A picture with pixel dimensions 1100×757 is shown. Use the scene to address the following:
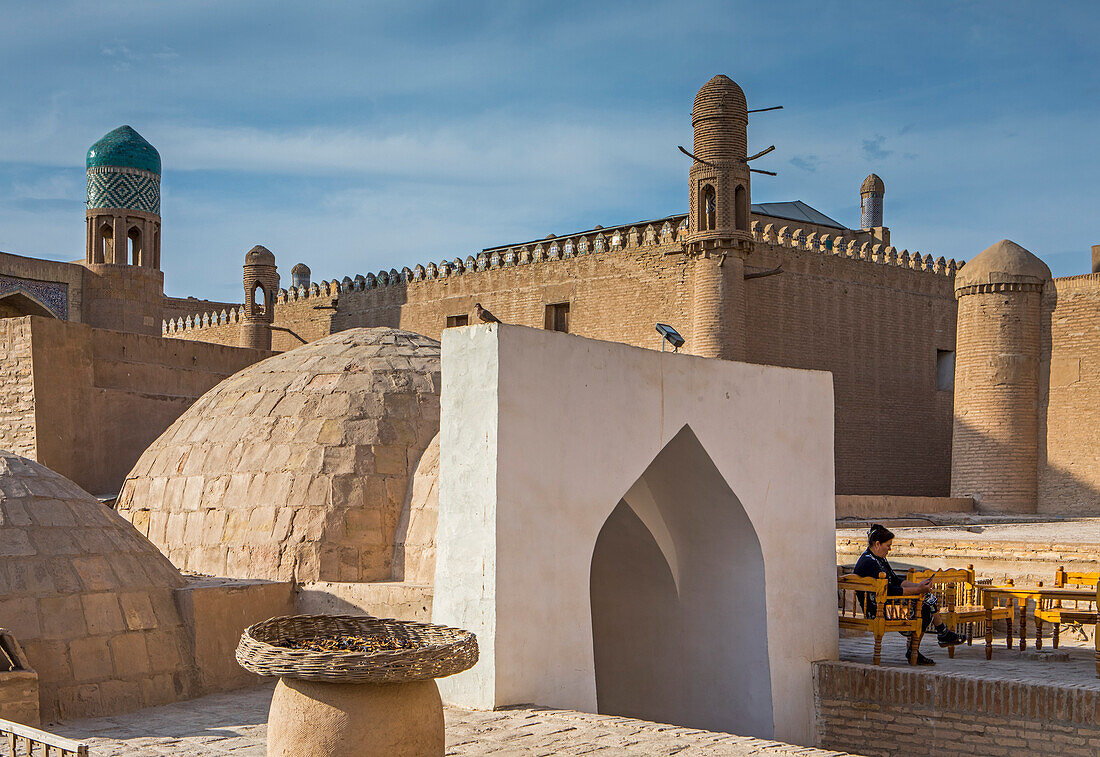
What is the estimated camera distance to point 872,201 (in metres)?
31.6

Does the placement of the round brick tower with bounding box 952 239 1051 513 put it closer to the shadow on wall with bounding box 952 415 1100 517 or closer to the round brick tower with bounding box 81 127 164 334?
the shadow on wall with bounding box 952 415 1100 517

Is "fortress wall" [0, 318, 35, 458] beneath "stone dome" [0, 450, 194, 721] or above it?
above

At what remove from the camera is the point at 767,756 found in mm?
5824

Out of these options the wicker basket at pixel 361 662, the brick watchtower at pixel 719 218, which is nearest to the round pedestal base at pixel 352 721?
the wicker basket at pixel 361 662

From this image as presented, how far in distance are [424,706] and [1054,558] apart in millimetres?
9354

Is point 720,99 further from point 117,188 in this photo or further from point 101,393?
point 117,188

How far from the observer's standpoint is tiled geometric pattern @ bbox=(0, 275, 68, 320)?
24000 millimetres

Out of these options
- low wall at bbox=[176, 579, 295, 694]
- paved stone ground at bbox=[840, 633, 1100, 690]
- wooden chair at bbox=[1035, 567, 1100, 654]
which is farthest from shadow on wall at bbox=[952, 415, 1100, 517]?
low wall at bbox=[176, 579, 295, 694]

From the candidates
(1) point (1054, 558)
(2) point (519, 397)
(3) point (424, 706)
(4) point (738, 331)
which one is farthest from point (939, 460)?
(3) point (424, 706)

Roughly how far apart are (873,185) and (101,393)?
22.6m

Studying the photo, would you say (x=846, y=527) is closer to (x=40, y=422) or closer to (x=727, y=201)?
(x=727, y=201)

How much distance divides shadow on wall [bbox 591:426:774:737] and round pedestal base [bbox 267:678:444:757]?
3945 millimetres

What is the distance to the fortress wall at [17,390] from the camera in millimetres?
13258

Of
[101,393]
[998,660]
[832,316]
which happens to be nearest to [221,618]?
[998,660]
